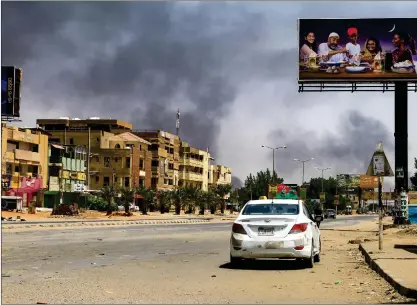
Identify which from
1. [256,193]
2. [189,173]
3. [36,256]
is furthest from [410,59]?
[189,173]

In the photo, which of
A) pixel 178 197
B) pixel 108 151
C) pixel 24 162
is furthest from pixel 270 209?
pixel 108 151

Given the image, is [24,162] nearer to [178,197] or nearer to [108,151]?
[178,197]

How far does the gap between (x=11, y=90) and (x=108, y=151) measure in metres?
33.5

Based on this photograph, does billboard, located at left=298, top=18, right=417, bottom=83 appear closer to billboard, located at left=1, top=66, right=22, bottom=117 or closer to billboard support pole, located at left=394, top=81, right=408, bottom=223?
billboard support pole, located at left=394, top=81, right=408, bottom=223

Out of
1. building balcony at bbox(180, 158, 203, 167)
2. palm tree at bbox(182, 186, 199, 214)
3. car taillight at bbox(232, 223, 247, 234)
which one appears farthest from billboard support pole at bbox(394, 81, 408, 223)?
building balcony at bbox(180, 158, 203, 167)

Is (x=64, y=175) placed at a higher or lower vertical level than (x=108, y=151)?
lower

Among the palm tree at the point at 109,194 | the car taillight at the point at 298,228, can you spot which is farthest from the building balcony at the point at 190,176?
the car taillight at the point at 298,228

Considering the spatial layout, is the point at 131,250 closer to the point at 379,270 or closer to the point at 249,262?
the point at 249,262

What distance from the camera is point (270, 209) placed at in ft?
57.6

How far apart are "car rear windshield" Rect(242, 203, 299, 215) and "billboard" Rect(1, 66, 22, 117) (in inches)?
2658

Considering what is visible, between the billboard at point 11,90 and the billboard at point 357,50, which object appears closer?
the billboard at point 357,50

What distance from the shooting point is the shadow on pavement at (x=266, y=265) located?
16750mm

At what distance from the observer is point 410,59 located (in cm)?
5397

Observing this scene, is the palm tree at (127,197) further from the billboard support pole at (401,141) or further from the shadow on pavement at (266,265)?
the shadow on pavement at (266,265)
